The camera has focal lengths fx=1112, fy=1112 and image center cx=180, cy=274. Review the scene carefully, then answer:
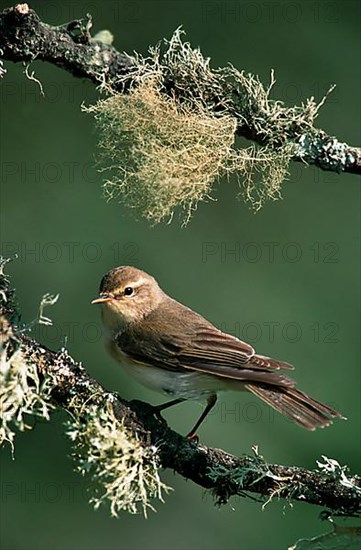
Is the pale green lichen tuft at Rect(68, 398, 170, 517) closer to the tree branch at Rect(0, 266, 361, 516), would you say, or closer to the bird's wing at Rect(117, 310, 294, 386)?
the tree branch at Rect(0, 266, 361, 516)

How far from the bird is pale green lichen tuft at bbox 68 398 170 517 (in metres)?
0.44

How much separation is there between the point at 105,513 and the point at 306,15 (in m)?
3.19

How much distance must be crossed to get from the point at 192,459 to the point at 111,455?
10.3 inches

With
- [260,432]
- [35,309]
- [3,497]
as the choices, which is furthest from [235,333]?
[3,497]

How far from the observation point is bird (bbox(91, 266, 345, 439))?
2701 millimetres

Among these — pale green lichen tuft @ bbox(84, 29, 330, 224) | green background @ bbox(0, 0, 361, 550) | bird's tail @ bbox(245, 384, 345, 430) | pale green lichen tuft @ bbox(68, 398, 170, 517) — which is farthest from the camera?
green background @ bbox(0, 0, 361, 550)

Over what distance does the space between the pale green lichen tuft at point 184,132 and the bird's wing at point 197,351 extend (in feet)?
1.56

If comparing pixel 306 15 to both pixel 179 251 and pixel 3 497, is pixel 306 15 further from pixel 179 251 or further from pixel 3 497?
pixel 3 497

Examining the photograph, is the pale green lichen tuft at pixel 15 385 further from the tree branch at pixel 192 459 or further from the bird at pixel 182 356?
the bird at pixel 182 356

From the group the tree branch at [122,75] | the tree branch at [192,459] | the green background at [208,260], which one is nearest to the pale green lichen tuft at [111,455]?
the tree branch at [192,459]

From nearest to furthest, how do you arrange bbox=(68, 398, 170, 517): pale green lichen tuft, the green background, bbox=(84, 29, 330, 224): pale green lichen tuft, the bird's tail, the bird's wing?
bbox=(68, 398, 170, 517): pale green lichen tuft
bbox=(84, 29, 330, 224): pale green lichen tuft
the bird's tail
the bird's wing
the green background

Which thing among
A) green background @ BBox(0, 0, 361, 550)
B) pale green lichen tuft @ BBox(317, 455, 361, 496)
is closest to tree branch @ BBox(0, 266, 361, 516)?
pale green lichen tuft @ BBox(317, 455, 361, 496)

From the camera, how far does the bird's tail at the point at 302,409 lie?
2.65 meters

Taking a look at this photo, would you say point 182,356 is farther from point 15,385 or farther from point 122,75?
point 15,385
